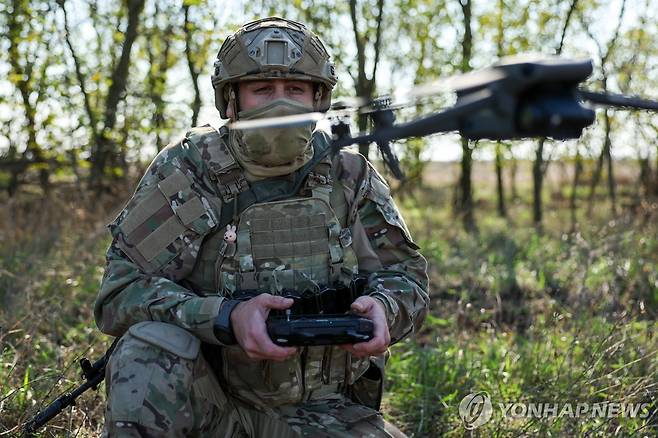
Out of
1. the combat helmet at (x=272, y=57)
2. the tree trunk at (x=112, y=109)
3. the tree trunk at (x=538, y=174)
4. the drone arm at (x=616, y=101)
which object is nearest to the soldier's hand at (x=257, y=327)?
the combat helmet at (x=272, y=57)

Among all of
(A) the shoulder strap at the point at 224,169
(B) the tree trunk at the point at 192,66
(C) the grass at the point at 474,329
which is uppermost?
(B) the tree trunk at the point at 192,66

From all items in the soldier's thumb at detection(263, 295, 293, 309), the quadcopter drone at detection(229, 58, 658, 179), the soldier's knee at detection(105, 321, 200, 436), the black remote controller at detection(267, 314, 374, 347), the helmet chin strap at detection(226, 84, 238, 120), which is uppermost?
the helmet chin strap at detection(226, 84, 238, 120)

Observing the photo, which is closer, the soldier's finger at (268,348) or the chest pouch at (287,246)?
the soldier's finger at (268,348)

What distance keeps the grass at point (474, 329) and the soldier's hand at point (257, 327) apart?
921mm

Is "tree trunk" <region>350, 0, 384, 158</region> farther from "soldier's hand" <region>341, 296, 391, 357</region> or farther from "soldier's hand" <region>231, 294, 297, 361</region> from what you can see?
"soldier's hand" <region>231, 294, 297, 361</region>

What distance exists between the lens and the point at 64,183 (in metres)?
8.39

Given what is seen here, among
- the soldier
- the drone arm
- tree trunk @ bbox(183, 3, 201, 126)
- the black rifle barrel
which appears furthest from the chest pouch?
tree trunk @ bbox(183, 3, 201, 126)

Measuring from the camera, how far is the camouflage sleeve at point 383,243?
112 inches

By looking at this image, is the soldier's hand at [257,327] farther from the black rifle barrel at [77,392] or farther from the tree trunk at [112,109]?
the tree trunk at [112,109]

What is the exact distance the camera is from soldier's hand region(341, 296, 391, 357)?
8.11ft

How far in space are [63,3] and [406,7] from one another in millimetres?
4001

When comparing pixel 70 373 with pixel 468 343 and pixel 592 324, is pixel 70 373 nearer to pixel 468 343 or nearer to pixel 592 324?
pixel 468 343

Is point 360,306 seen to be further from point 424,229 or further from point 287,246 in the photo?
point 424,229

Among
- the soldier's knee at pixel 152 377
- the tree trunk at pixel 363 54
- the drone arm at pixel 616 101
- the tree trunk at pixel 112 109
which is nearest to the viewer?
the drone arm at pixel 616 101
